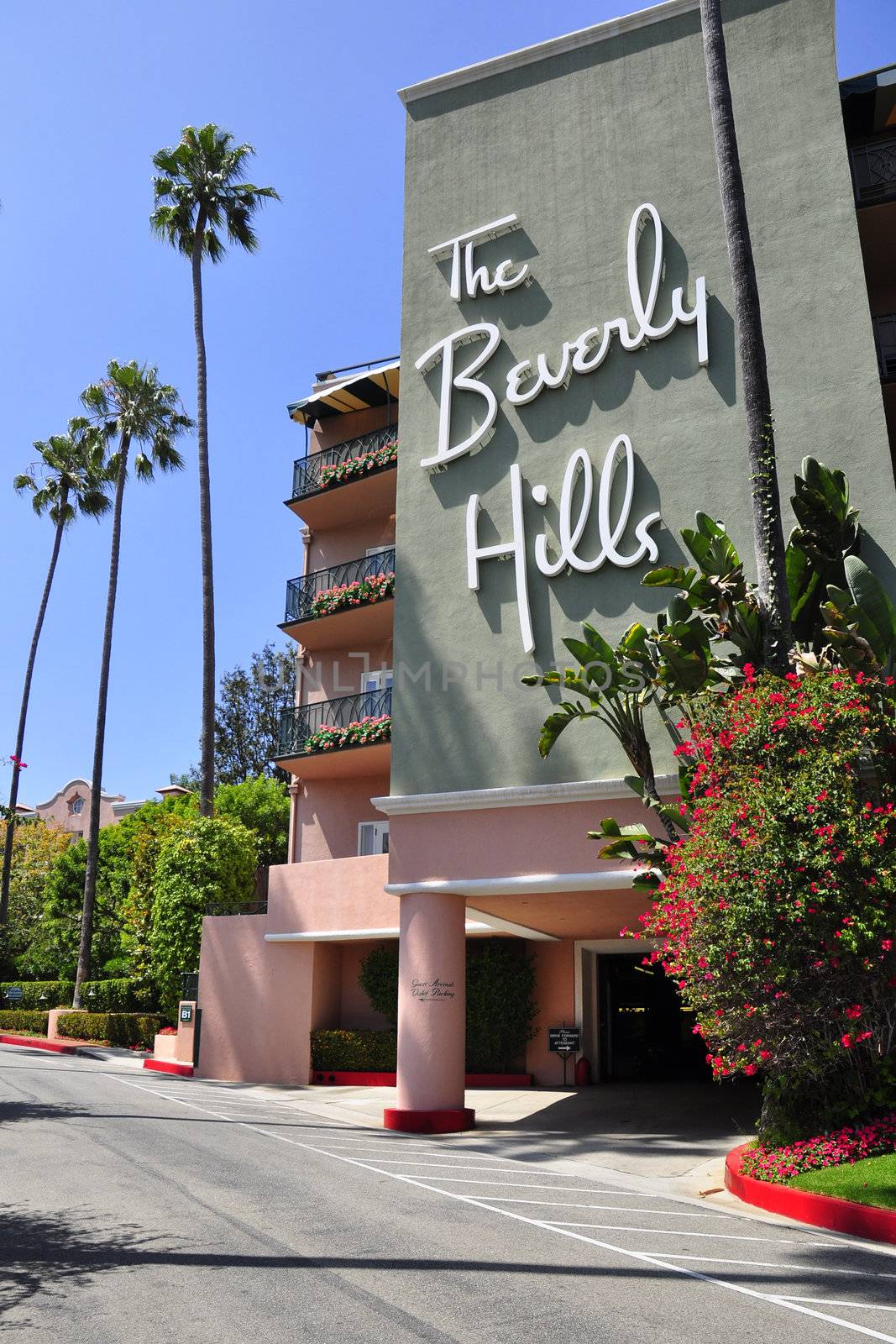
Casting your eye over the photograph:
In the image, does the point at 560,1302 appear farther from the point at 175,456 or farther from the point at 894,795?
the point at 175,456

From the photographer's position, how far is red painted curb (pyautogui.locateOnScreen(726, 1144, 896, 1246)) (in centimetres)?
933

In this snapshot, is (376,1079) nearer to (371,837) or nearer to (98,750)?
(371,837)

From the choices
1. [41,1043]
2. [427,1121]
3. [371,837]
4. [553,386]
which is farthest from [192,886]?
[553,386]

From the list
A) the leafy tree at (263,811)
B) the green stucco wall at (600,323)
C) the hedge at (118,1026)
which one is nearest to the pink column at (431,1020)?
the green stucco wall at (600,323)

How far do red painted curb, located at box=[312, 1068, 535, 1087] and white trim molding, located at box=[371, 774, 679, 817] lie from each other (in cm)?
824

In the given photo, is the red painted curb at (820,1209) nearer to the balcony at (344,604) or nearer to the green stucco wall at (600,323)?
the green stucco wall at (600,323)

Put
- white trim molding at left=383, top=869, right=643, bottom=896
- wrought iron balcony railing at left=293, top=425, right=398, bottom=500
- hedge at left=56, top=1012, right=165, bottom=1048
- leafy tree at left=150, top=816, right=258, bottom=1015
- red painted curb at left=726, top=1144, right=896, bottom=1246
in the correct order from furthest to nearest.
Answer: hedge at left=56, top=1012, right=165, bottom=1048 → leafy tree at left=150, top=816, right=258, bottom=1015 → wrought iron balcony railing at left=293, top=425, right=398, bottom=500 → white trim molding at left=383, top=869, right=643, bottom=896 → red painted curb at left=726, top=1144, right=896, bottom=1246

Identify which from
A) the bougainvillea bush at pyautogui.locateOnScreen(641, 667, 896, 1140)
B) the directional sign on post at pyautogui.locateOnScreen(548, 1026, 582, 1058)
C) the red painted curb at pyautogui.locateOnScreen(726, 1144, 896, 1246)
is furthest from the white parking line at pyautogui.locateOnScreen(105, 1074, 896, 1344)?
the directional sign on post at pyautogui.locateOnScreen(548, 1026, 582, 1058)

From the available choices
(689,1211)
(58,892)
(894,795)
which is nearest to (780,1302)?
(689,1211)

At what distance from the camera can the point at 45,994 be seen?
40.9 m

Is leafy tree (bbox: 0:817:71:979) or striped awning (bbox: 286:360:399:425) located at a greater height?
striped awning (bbox: 286:360:399:425)

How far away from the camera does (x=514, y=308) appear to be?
19422mm

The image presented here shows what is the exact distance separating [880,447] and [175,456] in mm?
29358

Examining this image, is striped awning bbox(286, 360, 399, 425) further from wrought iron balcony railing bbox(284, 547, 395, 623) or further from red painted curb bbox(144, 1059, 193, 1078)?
red painted curb bbox(144, 1059, 193, 1078)
